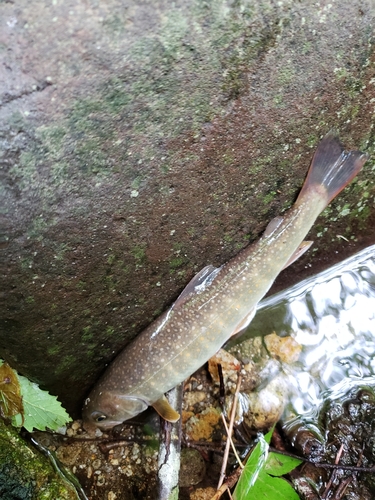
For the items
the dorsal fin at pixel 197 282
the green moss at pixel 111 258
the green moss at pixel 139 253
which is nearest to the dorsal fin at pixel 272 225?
the dorsal fin at pixel 197 282

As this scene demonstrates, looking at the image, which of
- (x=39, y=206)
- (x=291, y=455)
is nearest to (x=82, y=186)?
(x=39, y=206)

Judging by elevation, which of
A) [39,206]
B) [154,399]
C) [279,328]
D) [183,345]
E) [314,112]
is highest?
[39,206]

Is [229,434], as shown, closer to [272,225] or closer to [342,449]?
[342,449]

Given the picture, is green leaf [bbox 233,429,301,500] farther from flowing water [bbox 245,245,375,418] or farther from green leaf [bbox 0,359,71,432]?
green leaf [bbox 0,359,71,432]

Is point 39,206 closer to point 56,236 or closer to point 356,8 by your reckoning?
point 56,236

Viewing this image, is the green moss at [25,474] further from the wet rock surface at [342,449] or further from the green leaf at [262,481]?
the wet rock surface at [342,449]

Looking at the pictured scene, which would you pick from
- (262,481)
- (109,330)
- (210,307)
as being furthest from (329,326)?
(109,330)
